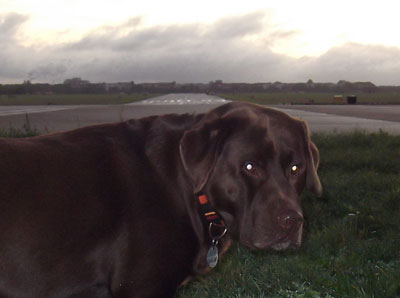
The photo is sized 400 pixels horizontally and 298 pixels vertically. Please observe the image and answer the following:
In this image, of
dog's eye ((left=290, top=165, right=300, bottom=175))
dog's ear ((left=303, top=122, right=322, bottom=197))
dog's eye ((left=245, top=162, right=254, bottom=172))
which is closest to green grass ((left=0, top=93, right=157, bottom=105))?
dog's ear ((left=303, top=122, right=322, bottom=197))

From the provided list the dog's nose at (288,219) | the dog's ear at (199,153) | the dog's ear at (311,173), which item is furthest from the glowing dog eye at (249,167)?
the dog's ear at (311,173)

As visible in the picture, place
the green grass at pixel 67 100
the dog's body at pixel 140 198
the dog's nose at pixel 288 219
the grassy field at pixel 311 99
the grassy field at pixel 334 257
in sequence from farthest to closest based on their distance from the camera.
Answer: the green grass at pixel 67 100, the grassy field at pixel 311 99, the grassy field at pixel 334 257, the dog's nose at pixel 288 219, the dog's body at pixel 140 198

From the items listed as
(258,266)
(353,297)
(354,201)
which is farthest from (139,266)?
Answer: (354,201)

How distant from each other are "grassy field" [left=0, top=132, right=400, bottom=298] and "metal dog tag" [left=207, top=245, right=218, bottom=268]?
37.8 inches

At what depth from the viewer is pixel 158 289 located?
9.72ft

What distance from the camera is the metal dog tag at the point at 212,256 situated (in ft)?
10.7

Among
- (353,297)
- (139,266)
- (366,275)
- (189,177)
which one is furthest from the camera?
(366,275)

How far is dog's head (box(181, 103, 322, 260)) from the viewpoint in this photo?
300cm

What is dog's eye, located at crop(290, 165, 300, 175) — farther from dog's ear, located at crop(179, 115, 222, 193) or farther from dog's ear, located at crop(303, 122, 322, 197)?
dog's ear, located at crop(179, 115, 222, 193)

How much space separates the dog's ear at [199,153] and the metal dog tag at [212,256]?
1.57 ft

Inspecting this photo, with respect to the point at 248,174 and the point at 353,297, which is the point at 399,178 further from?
the point at 248,174

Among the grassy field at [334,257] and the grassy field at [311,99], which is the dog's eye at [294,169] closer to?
the grassy field at [334,257]

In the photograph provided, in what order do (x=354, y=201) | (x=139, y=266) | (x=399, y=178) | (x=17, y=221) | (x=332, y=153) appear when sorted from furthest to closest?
(x=332, y=153)
(x=399, y=178)
(x=354, y=201)
(x=139, y=266)
(x=17, y=221)

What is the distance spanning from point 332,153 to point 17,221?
27.6ft
